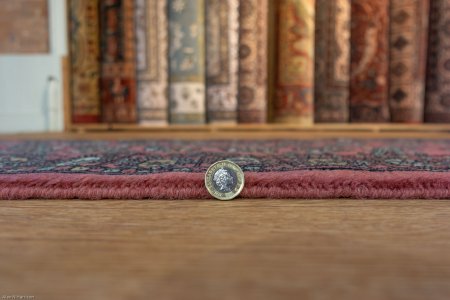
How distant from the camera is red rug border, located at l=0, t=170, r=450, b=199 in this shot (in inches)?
20.1

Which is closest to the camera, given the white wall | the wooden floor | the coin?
the wooden floor

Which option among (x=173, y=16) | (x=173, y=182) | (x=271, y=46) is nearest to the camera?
(x=173, y=182)

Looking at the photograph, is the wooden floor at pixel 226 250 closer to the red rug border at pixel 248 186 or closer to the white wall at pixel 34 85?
the red rug border at pixel 248 186

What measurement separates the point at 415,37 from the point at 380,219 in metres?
1.19

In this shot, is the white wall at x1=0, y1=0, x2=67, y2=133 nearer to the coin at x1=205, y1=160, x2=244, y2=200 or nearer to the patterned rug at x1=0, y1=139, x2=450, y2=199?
the patterned rug at x1=0, y1=139, x2=450, y2=199

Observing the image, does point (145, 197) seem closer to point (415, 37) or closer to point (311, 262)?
point (311, 262)

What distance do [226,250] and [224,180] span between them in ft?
0.61

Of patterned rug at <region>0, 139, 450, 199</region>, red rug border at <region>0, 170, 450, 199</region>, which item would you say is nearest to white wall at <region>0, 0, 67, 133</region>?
patterned rug at <region>0, 139, 450, 199</region>

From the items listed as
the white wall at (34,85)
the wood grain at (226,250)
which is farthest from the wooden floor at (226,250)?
the white wall at (34,85)

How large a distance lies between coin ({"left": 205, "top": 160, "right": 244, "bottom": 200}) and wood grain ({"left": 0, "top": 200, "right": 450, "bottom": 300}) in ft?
0.08

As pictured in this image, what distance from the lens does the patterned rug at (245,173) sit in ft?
1.68

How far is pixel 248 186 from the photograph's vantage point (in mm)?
523

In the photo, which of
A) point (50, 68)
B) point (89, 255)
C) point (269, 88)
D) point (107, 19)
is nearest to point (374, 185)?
point (89, 255)

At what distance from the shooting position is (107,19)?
1.38 meters
